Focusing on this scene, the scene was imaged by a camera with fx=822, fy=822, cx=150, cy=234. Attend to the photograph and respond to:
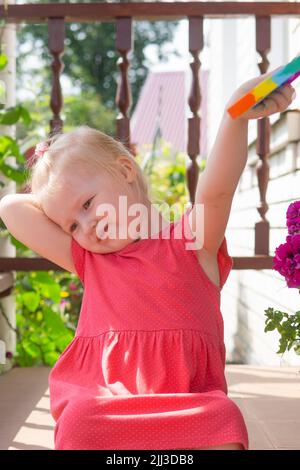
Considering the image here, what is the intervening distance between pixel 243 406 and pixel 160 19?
5.08 feet

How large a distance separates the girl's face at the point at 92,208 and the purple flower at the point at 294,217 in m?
0.36

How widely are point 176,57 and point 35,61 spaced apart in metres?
5.09

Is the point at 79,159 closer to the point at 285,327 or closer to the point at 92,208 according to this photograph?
the point at 92,208

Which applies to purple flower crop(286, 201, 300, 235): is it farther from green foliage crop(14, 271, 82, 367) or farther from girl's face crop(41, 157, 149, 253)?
green foliage crop(14, 271, 82, 367)

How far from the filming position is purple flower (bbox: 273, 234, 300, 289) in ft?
6.15

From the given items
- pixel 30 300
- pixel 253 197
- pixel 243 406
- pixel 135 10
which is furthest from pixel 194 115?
pixel 253 197

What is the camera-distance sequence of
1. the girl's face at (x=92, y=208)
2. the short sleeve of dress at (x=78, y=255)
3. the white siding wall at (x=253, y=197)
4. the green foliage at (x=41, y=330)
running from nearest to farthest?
the girl's face at (x=92, y=208) < the short sleeve of dress at (x=78, y=255) < the green foliage at (x=41, y=330) < the white siding wall at (x=253, y=197)

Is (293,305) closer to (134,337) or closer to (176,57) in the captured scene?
(134,337)

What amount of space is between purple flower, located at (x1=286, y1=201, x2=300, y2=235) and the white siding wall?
0.27 metres

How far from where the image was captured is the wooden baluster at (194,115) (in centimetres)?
319

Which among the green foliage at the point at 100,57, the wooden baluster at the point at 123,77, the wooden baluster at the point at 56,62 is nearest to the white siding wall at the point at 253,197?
the wooden baluster at the point at 123,77

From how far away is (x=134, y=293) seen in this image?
5.96 feet

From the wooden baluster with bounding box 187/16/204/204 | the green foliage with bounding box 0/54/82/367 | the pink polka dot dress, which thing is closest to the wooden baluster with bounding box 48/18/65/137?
the green foliage with bounding box 0/54/82/367

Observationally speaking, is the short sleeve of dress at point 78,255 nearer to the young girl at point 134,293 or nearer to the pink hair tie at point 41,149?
the young girl at point 134,293
